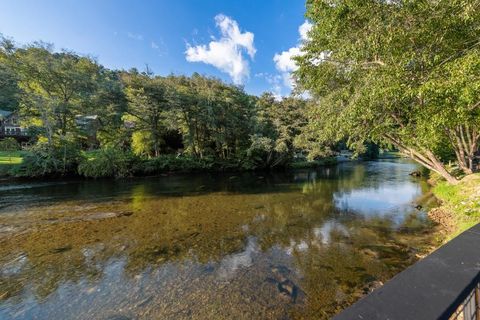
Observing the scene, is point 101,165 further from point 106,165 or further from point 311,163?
point 311,163

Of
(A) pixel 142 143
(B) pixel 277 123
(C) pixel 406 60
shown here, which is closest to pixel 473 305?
(C) pixel 406 60

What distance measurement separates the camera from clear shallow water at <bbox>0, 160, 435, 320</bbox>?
551cm

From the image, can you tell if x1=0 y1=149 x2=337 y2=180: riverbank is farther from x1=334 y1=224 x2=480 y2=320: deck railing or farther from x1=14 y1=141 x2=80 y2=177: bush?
x1=334 y1=224 x2=480 y2=320: deck railing

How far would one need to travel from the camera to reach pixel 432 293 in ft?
4.56

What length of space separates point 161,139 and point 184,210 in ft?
71.6

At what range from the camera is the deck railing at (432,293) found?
1.26 meters

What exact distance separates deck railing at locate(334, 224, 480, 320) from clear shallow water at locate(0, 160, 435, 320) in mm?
4124

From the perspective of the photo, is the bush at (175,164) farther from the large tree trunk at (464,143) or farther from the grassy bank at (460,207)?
the large tree trunk at (464,143)

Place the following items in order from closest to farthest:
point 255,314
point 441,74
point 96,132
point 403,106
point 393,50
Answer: point 255,314 < point 441,74 < point 393,50 < point 403,106 < point 96,132

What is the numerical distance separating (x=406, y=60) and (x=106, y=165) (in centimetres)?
2627

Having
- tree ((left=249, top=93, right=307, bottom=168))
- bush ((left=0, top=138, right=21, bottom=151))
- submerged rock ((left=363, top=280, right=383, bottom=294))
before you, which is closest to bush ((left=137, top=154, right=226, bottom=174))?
tree ((left=249, top=93, right=307, bottom=168))

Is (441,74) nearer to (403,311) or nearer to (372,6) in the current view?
(372,6)

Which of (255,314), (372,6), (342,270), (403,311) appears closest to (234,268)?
(255,314)

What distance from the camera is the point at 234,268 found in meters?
7.13
